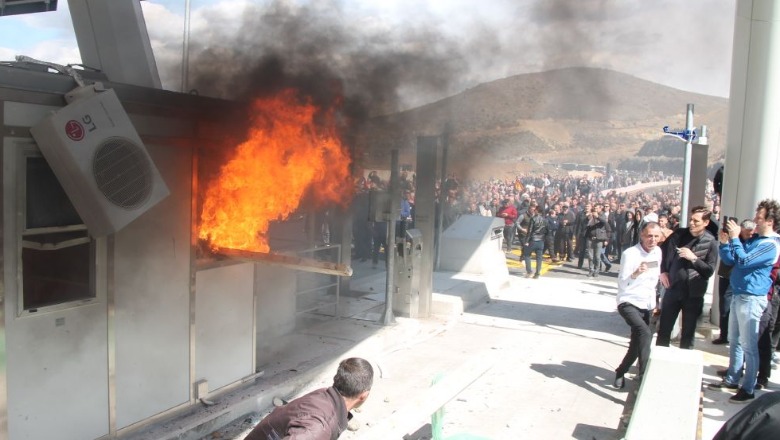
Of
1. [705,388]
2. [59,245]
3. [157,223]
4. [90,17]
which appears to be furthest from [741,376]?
[90,17]

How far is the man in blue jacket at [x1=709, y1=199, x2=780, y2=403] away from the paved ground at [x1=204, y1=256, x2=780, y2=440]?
0.47 metres

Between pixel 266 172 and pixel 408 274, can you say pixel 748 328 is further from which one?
pixel 266 172

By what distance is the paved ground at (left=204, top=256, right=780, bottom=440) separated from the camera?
5457mm

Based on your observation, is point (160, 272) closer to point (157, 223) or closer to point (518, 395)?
point (157, 223)

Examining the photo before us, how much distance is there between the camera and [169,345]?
5.17 metres

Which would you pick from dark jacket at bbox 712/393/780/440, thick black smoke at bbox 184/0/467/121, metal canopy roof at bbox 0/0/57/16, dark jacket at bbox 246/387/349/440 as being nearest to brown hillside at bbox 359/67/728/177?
thick black smoke at bbox 184/0/467/121

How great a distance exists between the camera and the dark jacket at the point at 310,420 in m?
2.57

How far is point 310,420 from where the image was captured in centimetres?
261

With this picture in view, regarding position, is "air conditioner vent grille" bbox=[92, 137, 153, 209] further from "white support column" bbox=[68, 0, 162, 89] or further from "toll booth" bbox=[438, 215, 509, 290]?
"toll booth" bbox=[438, 215, 509, 290]

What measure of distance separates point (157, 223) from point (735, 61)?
769 centimetres

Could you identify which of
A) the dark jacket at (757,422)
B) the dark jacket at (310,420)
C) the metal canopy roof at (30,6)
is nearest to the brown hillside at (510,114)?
the dark jacket at (757,422)

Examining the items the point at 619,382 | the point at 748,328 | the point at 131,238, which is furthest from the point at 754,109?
the point at 131,238

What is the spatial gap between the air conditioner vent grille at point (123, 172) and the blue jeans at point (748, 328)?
526 cm

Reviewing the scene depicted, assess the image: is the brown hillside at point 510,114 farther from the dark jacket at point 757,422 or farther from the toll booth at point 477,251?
the dark jacket at point 757,422
